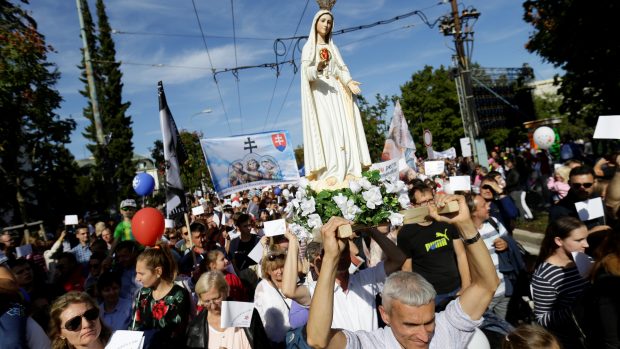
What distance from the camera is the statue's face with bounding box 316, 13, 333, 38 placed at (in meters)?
4.43

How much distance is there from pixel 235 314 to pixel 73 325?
1.14m

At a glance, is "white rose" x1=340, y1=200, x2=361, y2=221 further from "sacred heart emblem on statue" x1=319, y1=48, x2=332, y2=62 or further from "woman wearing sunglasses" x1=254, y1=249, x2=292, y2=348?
"sacred heart emblem on statue" x1=319, y1=48, x2=332, y2=62

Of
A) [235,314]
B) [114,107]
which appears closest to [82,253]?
[235,314]

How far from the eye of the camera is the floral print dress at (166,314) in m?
3.99

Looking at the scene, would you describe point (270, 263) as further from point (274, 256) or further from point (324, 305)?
point (324, 305)

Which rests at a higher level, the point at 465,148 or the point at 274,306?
the point at 465,148

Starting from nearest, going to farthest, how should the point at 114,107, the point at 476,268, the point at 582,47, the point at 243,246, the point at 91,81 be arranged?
the point at 476,268
the point at 243,246
the point at 91,81
the point at 582,47
the point at 114,107

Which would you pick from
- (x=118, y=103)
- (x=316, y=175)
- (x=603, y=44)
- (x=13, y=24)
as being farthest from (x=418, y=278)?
(x=118, y=103)

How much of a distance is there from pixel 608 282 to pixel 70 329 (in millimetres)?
3625

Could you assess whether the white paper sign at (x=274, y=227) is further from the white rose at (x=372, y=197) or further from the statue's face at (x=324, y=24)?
the statue's face at (x=324, y=24)

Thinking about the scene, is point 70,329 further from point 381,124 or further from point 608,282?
point 381,124

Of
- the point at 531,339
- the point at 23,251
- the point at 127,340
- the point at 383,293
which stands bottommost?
the point at 531,339

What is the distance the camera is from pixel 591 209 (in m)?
4.90

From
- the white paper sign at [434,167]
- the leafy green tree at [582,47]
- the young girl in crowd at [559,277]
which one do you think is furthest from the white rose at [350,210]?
the leafy green tree at [582,47]
